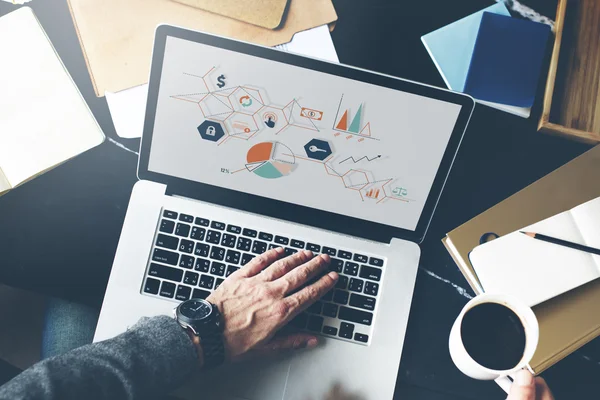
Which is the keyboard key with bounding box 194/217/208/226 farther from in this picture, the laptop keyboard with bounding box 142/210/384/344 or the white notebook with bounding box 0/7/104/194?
the white notebook with bounding box 0/7/104/194

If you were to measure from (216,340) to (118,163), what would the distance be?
0.35 metres

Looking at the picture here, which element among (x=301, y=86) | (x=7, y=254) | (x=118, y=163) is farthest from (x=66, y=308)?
(x=301, y=86)

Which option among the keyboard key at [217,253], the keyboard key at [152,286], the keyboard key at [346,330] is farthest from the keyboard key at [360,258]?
the keyboard key at [152,286]

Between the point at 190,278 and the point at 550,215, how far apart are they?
60 cm

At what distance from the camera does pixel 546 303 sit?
81 cm

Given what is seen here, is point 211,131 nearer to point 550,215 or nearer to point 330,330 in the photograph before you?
point 330,330

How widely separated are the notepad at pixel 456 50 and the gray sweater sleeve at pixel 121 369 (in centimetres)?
61

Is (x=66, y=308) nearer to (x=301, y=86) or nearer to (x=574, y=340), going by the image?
(x=301, y=86)

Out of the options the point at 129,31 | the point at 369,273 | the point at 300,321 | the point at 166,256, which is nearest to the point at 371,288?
the point at 369,273

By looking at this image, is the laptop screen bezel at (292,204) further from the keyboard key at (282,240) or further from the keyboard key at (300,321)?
the keyboard key at (300,321)

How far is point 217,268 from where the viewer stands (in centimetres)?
83

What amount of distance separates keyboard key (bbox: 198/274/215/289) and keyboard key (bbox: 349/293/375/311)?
22 cm

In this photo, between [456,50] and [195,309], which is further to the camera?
[456,50]

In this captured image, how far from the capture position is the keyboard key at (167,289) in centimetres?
82
